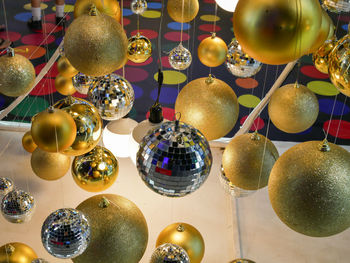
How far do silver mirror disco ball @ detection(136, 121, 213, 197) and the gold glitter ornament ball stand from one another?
0.67ft

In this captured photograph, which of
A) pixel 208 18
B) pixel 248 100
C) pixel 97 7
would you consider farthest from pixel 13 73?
pixel 208 18

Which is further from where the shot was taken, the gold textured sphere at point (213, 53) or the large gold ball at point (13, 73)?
the gold textured sphere at point (213, 53)

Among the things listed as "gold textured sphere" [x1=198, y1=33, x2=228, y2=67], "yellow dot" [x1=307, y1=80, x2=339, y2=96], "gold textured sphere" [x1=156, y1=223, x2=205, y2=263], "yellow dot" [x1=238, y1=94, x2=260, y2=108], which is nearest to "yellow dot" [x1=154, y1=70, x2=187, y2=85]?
"yellow dot" [x1=238, y1=94, x2=260, y2=108]

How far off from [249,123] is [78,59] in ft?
8.91

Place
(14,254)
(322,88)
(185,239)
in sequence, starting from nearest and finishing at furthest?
(14,254) → (185,239) → (322,88)

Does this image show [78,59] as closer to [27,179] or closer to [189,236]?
[189,236]

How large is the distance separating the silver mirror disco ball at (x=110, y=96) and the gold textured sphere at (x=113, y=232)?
304mm

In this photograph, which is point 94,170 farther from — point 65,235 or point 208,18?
point 208,18

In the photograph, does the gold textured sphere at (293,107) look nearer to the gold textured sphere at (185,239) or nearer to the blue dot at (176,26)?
the gold textured sphere at (185,239)

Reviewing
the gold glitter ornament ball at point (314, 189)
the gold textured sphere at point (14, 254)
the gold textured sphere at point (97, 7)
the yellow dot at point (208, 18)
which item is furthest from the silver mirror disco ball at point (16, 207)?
the yellow dot at point (208, 18)

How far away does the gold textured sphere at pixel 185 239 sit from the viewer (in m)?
1.92

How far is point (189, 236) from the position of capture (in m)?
1.94

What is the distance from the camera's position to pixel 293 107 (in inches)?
59.1

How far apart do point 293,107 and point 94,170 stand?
0.76 meters
